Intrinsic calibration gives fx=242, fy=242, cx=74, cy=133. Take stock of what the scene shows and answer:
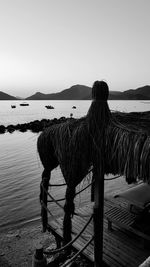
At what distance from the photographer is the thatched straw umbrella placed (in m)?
4.82

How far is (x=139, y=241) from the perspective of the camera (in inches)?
307

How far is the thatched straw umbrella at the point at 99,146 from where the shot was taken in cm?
482

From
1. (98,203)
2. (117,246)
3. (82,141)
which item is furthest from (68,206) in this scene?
(117,246)

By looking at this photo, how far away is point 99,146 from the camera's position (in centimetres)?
537

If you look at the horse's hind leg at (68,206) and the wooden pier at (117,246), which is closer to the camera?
the horse's hind leg at (68,206)

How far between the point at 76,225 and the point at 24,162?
2031 centimetres

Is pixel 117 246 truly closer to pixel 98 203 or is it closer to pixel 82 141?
pixel 98 203

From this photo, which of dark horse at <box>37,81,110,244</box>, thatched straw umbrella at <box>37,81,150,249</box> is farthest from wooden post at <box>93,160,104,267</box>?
dark horse at <box>37,81,110,244</box>

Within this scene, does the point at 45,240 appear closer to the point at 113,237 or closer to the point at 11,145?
the point at 113,237

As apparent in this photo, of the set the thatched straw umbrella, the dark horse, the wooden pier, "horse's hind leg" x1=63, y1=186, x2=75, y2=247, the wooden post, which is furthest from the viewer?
the wooden pier

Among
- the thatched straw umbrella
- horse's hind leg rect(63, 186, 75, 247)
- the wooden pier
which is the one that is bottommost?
the wooden pier

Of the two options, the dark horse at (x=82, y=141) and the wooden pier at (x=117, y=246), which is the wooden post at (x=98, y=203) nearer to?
the dark horse at (x=82, y=141)

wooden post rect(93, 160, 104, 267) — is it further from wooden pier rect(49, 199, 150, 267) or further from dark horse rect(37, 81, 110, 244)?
wooden pier rect(49, 199, 150, 267)

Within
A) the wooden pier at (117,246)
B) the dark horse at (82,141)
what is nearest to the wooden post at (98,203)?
the dark horse at (82,141)
